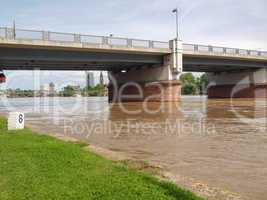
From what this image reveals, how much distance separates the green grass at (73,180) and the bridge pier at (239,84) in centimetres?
6188

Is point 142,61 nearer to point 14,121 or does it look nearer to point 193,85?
point 14,121

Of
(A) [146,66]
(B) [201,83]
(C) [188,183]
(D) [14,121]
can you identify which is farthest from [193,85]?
(C) [188,183]

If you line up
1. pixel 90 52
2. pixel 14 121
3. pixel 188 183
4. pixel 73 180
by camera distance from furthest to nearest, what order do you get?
pixel 90 52 < pixel 14 121 < pixel 188 183 < pixel 73 180

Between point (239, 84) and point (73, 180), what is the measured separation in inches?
2619

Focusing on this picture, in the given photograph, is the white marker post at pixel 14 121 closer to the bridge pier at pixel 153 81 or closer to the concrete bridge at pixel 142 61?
the concrete bridge at pixel 142 61

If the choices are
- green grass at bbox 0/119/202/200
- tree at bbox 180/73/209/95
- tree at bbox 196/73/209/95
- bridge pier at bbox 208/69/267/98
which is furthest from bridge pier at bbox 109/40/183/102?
tree at bbox 180/73/209/95

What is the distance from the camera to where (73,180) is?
19.3ft

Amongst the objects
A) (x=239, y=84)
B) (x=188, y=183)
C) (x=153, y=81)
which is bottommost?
(x=188, y=183)

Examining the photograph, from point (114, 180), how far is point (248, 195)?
234 cm

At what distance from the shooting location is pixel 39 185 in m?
5.55

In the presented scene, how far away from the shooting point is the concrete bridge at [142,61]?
37438 millimetres

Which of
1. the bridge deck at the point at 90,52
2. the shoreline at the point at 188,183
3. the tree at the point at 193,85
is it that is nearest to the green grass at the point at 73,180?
the shoreline at the point at 188,183

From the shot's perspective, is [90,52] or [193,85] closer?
[90,52]

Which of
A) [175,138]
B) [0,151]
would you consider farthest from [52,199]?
[175,138]
